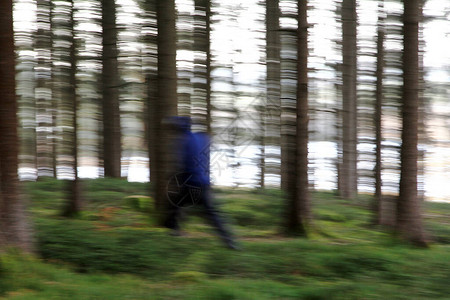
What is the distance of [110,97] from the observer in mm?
16906

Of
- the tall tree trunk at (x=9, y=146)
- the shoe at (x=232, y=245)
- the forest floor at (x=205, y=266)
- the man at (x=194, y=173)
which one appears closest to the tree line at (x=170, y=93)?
the tall tree trunk at (x=9, y=146)

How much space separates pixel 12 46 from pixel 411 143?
24.5 ft

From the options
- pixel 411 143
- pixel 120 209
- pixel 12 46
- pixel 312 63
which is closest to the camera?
pixel 12 46

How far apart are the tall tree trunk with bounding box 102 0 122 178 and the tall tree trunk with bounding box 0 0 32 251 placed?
6020 millimetres

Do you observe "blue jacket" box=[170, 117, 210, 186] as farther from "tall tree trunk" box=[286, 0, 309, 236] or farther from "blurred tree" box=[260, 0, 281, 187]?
"blurred tree" box=[260, 0, 281, 187]

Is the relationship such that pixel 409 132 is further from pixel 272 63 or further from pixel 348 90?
pixel 272 63

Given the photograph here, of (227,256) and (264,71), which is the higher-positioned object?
(264,71)

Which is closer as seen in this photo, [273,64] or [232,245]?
[232,245]

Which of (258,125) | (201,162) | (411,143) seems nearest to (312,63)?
(258,125)

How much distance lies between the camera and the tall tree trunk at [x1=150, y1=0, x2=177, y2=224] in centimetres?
1005

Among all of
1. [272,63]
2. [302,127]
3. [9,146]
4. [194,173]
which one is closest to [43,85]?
[272,63]

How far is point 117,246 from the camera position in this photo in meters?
8.42

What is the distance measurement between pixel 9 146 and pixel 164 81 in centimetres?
353

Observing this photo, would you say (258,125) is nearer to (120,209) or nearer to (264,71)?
(264,71)
